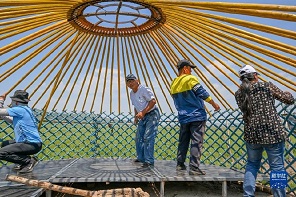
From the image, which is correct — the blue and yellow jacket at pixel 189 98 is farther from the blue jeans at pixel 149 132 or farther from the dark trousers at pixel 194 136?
the blue jeans at pixel 149 132

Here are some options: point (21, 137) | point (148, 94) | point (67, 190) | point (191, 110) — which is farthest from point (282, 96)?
point (21, 137)

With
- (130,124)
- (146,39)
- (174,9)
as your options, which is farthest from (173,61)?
(130,124)

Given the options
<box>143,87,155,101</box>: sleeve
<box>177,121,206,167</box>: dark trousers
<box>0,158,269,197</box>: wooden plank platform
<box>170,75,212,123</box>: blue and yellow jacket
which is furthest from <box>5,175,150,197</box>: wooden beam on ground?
<box>143,87,155,101</box>: sleeve

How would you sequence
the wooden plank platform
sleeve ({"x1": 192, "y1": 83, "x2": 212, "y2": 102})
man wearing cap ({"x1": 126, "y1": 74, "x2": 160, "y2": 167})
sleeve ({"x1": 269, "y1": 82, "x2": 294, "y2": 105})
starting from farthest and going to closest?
man wearing cap ({"x1": 126, "y1": 74, "x2": 160, "y2": 167}), sleeve ({"x1": 192, "y1": 83, "x2": 212, "y2": 102}), the wooden plank platform, sleeve ({"x1": 269, "y1": 82, "x2": 294, "y2": 105})

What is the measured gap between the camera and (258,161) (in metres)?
1.95

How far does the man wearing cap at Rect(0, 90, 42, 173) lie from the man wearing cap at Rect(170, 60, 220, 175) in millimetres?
1073

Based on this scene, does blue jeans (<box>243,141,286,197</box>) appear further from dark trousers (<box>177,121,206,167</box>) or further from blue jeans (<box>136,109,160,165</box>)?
blue jeans (<box>136,109,160,165</box>)

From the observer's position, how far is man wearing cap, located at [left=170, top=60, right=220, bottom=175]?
2336 millimetres

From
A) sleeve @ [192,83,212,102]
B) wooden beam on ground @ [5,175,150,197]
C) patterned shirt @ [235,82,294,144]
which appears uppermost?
sleeve @ [192,83,212,102]

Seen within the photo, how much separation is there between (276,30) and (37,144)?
179cm

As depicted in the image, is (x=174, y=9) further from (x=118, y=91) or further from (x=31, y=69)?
(x=118, y=91)

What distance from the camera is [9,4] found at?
1.85 metres

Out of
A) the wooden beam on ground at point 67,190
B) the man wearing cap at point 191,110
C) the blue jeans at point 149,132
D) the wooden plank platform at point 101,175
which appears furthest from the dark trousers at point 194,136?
the wooden beam on ground at point 67,190

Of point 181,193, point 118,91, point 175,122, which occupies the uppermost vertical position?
point 118,91
